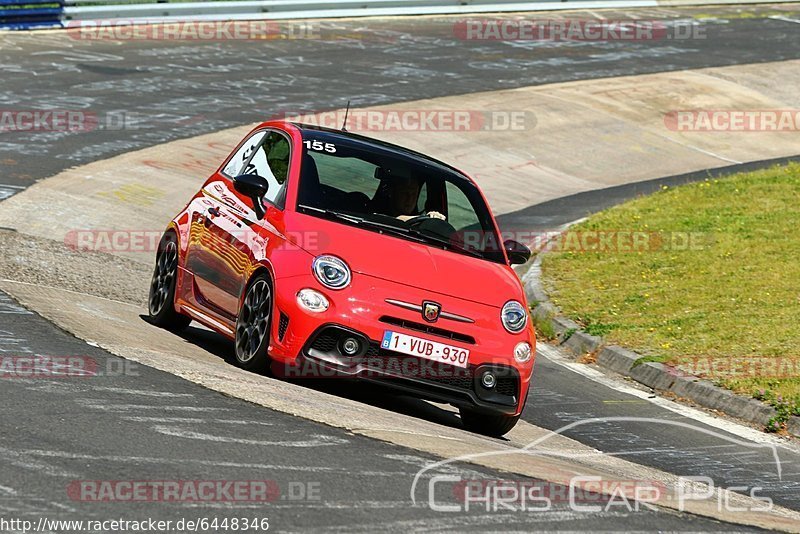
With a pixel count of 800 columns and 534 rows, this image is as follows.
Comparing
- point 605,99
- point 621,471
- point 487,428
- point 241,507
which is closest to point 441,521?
point 241,507

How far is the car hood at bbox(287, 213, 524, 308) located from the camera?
8.30 metres

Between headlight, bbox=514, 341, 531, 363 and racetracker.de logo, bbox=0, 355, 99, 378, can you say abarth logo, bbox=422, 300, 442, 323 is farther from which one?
racetracker.de logo, bbox=0, 355, 99, 378

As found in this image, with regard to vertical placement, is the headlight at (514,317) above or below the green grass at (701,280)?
above

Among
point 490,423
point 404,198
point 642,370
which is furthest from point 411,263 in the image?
point 642,370

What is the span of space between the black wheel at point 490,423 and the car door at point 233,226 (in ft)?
5.65

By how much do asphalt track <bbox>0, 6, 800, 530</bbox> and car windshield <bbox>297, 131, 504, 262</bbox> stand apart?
4.82ft

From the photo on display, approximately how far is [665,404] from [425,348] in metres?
3.15

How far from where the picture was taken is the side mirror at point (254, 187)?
9070 mm

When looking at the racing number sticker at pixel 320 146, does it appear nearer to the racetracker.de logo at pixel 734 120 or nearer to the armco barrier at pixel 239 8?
the racetracker.de logo at pixel 734 120

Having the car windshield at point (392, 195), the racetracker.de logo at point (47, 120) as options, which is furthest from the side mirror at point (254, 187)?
the racetracker.de logo at point (47, 120)

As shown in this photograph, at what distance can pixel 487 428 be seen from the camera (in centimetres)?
859

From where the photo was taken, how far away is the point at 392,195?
934 centimetres

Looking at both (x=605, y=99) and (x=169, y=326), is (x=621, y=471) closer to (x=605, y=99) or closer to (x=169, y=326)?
(x=169, y=326)

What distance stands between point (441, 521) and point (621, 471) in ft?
7.96
